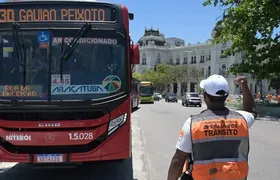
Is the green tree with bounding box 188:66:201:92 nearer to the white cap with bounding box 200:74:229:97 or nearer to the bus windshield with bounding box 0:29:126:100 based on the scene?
the bus windshield with bounding box 0:29:126:100

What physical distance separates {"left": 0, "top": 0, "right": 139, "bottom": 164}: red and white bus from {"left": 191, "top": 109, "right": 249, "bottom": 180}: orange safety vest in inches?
133

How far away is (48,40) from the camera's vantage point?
622 cm

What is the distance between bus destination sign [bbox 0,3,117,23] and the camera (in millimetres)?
6320

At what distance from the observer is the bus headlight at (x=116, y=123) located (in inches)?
243

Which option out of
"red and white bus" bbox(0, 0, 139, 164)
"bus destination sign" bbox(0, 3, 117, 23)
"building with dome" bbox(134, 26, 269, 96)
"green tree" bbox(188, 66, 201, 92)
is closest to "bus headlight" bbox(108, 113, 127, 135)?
"red and white bus" bbox(0, 0, 139, 164)

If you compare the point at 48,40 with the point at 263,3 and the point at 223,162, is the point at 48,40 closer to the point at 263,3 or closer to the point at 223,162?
the point at 223,162

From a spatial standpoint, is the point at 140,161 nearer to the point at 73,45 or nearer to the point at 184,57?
the point at 73,45

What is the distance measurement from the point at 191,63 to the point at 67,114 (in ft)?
392

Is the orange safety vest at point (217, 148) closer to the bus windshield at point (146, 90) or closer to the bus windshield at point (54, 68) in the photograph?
the bus windshield at point (54, 68)

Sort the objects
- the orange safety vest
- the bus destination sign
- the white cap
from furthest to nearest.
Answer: the bus destination sign, the white cap, the orange safety vest

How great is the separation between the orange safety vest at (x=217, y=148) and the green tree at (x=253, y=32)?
22945mm

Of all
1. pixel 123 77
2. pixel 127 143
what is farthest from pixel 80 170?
pixel 123 77

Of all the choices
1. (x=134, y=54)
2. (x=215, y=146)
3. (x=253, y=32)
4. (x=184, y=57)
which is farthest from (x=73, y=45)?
(x=184, y=57)

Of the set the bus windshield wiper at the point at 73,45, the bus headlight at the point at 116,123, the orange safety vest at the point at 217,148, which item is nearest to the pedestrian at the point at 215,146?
the orange safety vest at the point at 217,148
